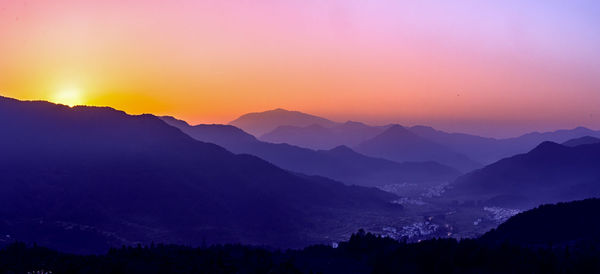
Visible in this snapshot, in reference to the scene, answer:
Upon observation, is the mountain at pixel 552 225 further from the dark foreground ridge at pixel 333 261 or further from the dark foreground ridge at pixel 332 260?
the dark foreground ridge at pixel 333 261

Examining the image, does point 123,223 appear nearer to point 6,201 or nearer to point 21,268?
point 6,201

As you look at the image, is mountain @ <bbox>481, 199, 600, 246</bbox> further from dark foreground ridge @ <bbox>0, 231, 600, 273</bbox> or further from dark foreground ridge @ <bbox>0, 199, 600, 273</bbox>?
dark foreground ridge @ <bbox>0, 231, 600, 273</bbox>

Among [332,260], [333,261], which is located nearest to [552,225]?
[332,260]

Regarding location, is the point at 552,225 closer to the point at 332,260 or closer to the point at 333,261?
the point at 332,260

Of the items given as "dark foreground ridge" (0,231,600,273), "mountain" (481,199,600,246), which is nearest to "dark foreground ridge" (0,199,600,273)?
"dark foreground ridge" (0,231,600,273)

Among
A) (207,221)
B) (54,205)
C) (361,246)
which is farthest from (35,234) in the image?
(361,246)

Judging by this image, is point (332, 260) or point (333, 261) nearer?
point (333, 261)

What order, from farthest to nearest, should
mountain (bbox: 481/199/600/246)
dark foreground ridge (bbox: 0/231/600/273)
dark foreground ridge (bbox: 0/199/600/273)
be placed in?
mountain (bbox: 481/199/600/246) → dark foreground ridge (bbox: 0/199/600/273) → dark foreground ridge (bbox: 0/231/600/273)

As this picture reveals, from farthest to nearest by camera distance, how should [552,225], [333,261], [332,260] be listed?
[552,225]
[332,260]
[333,261]
